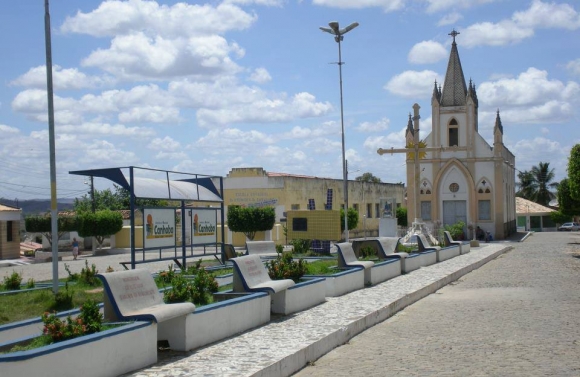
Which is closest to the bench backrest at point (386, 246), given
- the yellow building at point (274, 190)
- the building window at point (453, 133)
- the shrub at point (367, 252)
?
the shrub at point (367, 252)

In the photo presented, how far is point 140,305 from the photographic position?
8211 mm

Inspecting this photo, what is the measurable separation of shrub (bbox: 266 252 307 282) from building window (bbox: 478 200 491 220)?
149 ft

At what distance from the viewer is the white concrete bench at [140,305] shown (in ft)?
25.5

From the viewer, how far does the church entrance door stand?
→ 2235 inches

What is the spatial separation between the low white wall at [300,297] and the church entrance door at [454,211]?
4521cm

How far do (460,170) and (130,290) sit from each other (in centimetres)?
5104

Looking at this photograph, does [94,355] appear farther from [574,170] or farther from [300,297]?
[574,170]

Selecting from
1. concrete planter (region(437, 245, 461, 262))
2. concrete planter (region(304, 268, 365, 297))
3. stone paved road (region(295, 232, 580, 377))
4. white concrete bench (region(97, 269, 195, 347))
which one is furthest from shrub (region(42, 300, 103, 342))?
concrete planter (region(437, 245, 461, 262))

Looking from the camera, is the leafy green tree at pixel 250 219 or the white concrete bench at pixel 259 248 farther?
the leafy green tree at pixel 250 219

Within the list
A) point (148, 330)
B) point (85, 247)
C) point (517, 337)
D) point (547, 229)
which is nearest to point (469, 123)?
point (85, 247)

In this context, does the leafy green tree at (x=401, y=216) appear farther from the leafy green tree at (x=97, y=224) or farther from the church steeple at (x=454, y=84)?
the leafy green tree at (x=97, y=224)

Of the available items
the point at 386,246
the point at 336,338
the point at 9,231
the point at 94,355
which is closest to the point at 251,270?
the point at 336,338

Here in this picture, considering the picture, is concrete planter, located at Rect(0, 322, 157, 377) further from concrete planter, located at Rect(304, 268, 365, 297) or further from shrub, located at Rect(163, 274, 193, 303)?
concrete planter, located at Rect(304, 268, 365, 297)

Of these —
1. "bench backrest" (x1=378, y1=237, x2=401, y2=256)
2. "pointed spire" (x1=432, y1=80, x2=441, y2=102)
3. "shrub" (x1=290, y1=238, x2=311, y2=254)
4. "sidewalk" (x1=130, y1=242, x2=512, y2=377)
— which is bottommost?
"sidewalk" (x1=130, y1=242, x2=512, y2=377)
